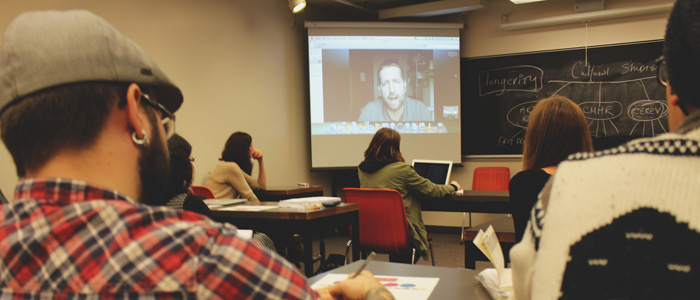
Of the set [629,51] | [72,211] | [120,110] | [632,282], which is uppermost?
[629,51]

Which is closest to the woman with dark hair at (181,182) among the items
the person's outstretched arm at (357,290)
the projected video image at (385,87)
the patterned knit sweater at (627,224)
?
the person's outstretched arm at (357,290)

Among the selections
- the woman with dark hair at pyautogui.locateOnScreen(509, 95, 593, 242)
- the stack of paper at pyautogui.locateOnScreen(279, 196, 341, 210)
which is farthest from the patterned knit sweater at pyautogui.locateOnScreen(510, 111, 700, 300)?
the stack of paper at pyautogui.locateOnScreen(279, 196, 341, 210)

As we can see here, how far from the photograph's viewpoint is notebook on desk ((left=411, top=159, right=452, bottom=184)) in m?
4.03

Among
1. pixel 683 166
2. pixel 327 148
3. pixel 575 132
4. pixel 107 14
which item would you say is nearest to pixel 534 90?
pixel 327 148

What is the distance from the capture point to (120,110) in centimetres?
70

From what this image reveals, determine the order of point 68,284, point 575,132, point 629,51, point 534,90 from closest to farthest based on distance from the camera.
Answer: point 68,284
point 575,132
point 629,51
point 534,90

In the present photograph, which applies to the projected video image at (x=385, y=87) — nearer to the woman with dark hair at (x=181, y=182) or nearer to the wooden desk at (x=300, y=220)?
the wooden desk at (x=300, y=220)

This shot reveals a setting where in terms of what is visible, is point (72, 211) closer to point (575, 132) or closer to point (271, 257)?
point (271, 257)

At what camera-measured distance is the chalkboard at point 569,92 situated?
5.27 m

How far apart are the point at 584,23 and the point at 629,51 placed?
0.59m

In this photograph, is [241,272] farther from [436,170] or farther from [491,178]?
[491,178]

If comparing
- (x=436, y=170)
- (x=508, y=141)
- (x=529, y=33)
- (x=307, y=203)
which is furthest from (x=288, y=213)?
(x=529, y=33)

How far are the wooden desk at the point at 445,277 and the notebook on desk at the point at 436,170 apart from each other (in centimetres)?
257

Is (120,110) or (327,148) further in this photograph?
(327,148)
